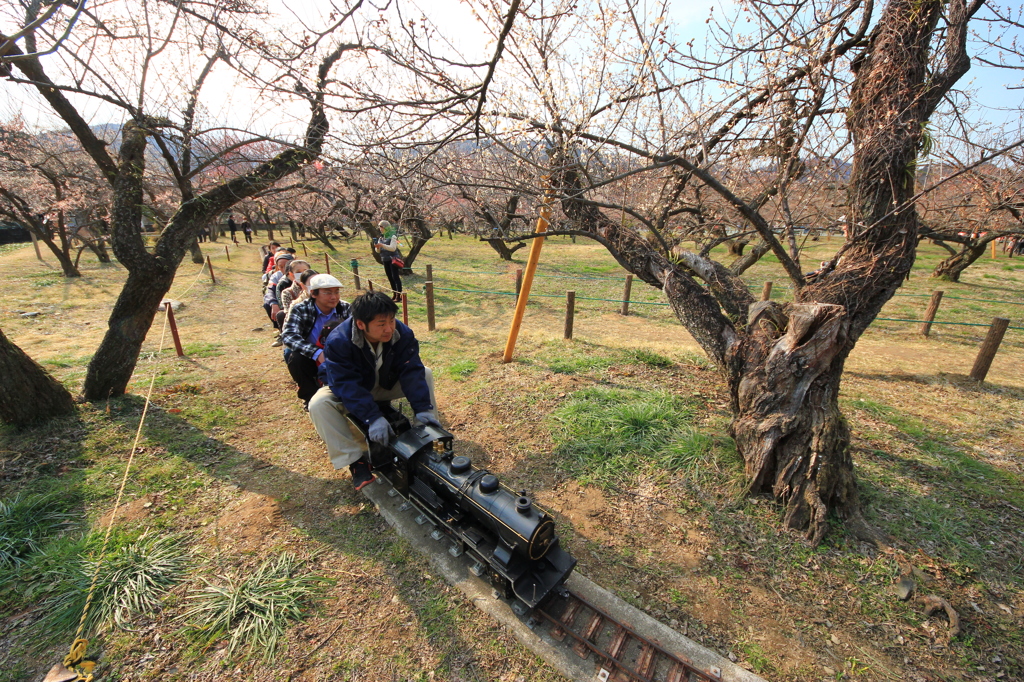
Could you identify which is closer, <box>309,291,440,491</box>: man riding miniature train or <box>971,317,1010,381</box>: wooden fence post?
<box>309,291,440,491</box>: man riding miniature train

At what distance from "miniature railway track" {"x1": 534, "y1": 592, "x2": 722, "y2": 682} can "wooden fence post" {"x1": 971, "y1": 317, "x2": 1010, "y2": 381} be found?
19.3 ft

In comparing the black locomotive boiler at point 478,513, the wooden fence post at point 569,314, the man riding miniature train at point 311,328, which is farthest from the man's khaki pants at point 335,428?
the wooden fence post at point 569,314

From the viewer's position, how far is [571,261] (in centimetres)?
1797

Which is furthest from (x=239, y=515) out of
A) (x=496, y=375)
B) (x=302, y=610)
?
(x=496, y=375)

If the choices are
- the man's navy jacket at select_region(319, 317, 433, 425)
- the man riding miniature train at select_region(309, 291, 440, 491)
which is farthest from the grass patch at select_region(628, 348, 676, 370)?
the man's navy jacket at select_region(319, 317, 433, 425)

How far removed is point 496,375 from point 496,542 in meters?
3.07

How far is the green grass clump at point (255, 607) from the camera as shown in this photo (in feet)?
7.62

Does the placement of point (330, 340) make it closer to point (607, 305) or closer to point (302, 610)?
point (302, 610)

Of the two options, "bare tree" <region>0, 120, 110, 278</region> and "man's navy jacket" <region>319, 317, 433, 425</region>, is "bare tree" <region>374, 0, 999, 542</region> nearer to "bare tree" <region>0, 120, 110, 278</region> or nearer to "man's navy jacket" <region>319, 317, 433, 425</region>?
"man's navy jacket" <region>319, 317, 433, 425</region>

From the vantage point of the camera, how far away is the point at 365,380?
329 cm

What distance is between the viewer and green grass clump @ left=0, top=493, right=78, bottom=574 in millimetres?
2758

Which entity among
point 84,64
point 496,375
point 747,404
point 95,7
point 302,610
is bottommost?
point 302,610

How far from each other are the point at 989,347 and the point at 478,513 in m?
6.80

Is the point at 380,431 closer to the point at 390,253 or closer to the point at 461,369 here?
the point at 461,369
